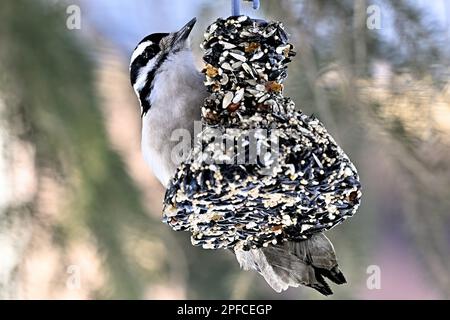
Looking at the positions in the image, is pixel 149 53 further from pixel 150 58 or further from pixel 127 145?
pixel 127 145

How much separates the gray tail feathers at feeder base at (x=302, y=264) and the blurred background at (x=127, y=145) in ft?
0.96

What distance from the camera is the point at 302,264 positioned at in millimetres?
1485

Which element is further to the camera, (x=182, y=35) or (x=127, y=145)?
(x=127, y=145)

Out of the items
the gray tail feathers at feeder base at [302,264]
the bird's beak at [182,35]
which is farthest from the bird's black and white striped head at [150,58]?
the gray tail feathers at feeder base at [302,264]

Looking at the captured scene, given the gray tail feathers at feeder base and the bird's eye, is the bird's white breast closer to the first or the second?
the bird's eye

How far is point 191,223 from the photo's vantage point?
4.42ft

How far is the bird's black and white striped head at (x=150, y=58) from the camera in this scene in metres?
1.64

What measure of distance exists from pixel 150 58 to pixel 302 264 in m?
0.56

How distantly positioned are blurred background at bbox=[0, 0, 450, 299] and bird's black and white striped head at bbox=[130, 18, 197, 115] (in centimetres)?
7

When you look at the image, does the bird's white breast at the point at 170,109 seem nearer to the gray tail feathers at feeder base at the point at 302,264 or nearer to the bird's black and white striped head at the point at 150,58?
the bird's black and white striped head at the point at 150,58

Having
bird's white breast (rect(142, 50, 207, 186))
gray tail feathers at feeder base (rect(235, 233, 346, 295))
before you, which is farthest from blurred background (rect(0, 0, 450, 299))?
gray tail feathers at feeder base (rect(235, 233, 346, 295))

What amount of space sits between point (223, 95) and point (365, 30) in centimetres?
45

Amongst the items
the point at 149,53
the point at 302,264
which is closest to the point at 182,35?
the point at 149,53
